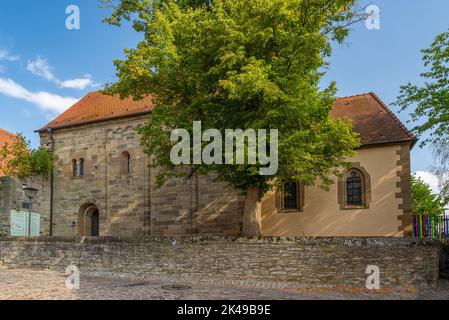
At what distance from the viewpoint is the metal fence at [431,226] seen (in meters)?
16.4

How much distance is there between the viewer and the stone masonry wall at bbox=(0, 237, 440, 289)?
10.5m

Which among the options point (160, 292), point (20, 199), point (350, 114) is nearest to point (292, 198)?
point (350, 114)

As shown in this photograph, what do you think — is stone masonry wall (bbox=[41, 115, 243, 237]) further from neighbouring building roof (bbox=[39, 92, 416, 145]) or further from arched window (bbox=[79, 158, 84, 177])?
neighbouring building roof (bbox=[39, 92, 416, 145])

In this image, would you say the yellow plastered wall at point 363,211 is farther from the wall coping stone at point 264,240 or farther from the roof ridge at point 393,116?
the wall coping stone at point 264,240

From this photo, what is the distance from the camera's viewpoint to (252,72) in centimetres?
1037

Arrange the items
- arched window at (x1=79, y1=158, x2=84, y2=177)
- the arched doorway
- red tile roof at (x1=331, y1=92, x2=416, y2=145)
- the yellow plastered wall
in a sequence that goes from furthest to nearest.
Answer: arched window at (x1=79, y1=158, x2=84, y2=177) < the arched doorway < red tile roof at (x1=331, y1=92, x2=416, y2=145) < the yellow plastered wall

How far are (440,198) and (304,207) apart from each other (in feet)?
17.7

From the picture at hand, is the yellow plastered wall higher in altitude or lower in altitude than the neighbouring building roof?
lower

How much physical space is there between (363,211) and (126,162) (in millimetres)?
12471

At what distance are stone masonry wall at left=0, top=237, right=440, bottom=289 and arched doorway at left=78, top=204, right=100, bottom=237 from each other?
750cm

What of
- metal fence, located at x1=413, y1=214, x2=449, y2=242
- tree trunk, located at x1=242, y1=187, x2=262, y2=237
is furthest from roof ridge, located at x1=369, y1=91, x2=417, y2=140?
tree trunk, located at x1=242, y1=187, x2=262, y2=237

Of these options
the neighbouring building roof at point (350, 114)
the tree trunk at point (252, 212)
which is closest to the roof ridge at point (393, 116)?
the neighbouring building roof at point (350, 114)

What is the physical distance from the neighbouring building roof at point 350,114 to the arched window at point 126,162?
6.95ft

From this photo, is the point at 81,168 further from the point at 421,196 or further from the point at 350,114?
the point at 421,196
